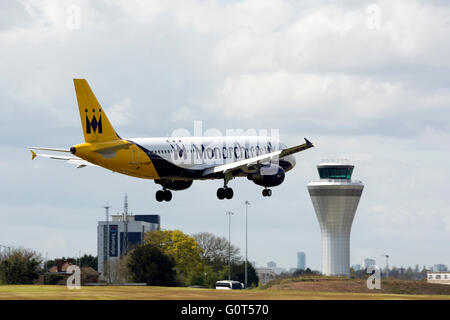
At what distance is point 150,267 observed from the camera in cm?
16812

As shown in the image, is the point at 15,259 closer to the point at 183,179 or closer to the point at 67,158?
the point at 67,158

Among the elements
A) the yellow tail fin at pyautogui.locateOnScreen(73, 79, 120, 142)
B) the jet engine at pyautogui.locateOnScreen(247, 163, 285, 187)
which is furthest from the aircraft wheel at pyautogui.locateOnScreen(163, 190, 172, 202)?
the yellow tail fin at pyautogui.locateOnScreen(73, 79, 120, 142)

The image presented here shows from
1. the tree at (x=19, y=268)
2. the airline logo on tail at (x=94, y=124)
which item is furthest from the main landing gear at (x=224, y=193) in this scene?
the tree at (x=19, y=268)

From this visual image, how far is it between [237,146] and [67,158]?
1867cm

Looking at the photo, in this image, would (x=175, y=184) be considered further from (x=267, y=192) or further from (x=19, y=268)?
(x=19, y=268)

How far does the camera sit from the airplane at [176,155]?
90562 millimetres

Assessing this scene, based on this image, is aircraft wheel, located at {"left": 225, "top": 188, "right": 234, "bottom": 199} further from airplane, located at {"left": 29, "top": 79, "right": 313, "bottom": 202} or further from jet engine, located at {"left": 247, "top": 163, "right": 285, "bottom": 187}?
jet engine, located at {"left": 247, "top": 163, "right": 285, "bottom": 187}

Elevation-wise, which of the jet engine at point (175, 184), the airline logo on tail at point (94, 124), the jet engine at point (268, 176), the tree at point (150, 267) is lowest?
the tree at point (150, 267)

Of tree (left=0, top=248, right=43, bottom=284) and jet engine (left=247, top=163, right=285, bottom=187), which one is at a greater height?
jet engine (left=247, top=163, right=285, bottom=187)

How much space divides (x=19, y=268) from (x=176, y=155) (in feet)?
159

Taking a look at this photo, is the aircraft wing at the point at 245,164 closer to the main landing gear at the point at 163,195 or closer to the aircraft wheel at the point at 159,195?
the main landing gear at the point at 163,195

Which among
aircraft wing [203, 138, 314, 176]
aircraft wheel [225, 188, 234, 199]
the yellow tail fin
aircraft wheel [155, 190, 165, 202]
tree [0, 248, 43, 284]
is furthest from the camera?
tree [0, 248, 43, 284]

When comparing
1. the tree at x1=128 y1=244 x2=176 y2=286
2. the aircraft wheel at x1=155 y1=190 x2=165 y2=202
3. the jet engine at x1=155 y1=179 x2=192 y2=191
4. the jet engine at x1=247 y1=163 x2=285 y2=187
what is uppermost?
the jet engine at x1=247 y1=163 x2=285 y2=187

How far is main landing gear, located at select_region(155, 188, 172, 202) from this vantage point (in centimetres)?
10062
